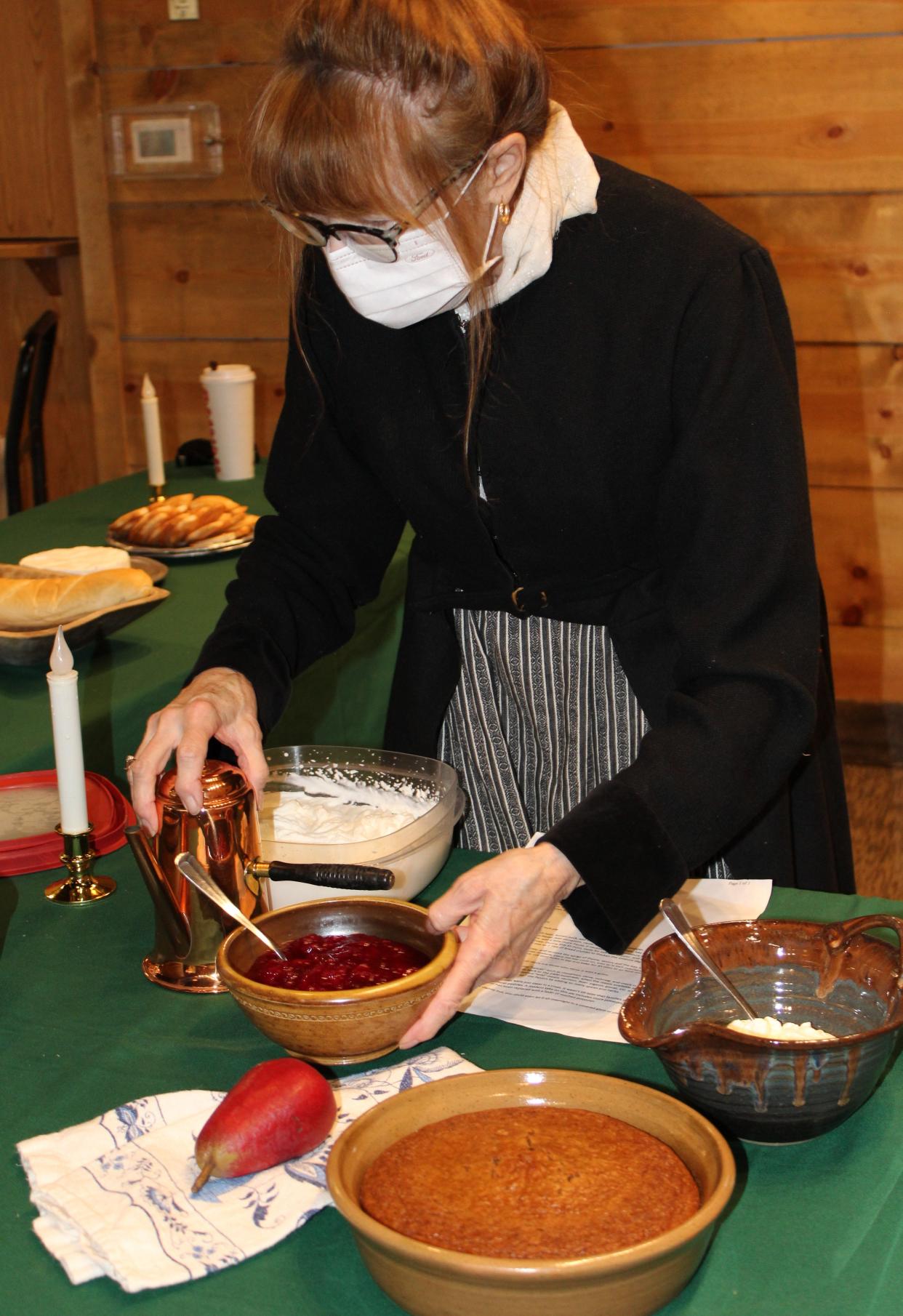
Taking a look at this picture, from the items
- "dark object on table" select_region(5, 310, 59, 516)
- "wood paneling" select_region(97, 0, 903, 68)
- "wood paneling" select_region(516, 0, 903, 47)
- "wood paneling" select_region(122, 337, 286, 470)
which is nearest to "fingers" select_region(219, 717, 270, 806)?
"wood paneling" select_region(97, 0, 903, 68)

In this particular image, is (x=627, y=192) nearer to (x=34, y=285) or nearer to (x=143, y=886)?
(x=143, y=886)

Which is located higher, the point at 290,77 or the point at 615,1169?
the point at 290,77

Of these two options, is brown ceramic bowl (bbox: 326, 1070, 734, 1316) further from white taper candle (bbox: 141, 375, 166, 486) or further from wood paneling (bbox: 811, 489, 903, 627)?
wood paneling (bbox: 811, 489, 903, 627)

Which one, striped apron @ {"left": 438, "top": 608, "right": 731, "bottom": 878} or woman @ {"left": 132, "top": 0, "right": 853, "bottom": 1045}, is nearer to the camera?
woman @ {"left": 132, "top": 0, "right": 853, "bottom": 1045}

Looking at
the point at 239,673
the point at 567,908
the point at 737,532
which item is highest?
the point at 737,532

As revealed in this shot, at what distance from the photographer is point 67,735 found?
1.20 m

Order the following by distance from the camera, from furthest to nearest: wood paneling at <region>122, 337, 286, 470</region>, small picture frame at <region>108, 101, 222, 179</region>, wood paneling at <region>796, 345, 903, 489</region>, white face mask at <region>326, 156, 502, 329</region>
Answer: wood paneling at <region>122, 337, 286, 470</region> < small picture frame at <region>108, 101, 222, 179</region> < wood paneling at <region>796, 345, 903, 489</region> < white face mask at <region>326, 156, 502, 329</region>

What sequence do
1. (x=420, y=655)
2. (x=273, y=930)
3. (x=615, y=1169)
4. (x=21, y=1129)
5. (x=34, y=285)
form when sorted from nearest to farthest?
1. (x=615, y=1169)
2. (x=21, y=1129)
3. (x=273, y=930)
4. (x=420, y=655)
5. (x=34, y=285)

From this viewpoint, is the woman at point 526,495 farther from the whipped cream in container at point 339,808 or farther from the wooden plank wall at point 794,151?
the wooden plank wall at point 794,151

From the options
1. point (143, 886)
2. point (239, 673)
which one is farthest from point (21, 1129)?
point (239, 673)

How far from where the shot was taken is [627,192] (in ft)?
4.10

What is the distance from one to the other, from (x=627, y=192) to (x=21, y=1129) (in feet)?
3.16

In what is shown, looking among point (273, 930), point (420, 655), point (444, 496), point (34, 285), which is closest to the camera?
point (273, 930)

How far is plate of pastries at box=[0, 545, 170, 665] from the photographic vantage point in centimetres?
176
